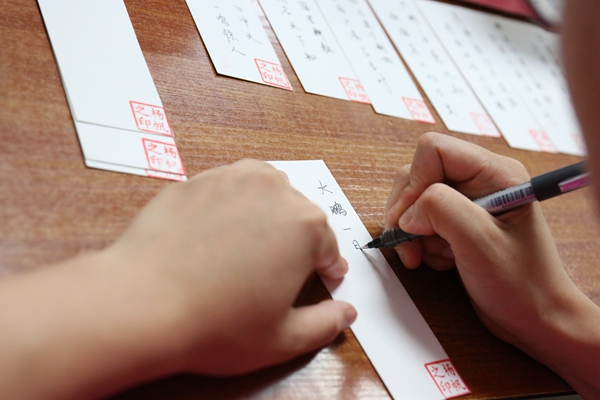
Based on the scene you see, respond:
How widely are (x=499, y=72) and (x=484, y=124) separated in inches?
10.8

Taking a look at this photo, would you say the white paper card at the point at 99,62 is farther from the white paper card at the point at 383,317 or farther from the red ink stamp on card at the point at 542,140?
the red ink stamp on card at the point at 542,140

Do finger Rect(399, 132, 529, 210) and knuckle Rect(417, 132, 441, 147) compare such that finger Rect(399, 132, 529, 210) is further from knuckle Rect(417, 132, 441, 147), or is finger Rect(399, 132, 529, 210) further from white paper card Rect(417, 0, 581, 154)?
white paper card Rect(417, 0, 581, 154)

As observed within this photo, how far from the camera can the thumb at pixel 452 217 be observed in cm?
53

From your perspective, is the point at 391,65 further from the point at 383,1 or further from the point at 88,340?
the point at 88,340

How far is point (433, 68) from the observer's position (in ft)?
3.29

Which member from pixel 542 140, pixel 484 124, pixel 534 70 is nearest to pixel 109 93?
pixel 484 124

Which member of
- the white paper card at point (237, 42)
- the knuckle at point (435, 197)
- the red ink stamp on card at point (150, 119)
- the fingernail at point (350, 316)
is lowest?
the fingernail at point (350, 316)

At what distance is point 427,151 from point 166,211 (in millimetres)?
335

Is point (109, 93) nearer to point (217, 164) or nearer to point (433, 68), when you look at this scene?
point (217, 164)

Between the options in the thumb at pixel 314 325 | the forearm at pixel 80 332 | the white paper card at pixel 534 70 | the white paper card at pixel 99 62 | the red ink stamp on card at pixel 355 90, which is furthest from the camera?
the white paper card at pixel 534 70

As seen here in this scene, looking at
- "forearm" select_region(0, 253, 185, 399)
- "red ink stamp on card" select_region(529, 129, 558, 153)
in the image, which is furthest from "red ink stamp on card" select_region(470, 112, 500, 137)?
"forearm" select_region(0, 253, 185, 399)

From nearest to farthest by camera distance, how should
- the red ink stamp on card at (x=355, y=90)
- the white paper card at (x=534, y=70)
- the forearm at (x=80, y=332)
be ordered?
the forearm at (x=80, y=332) < the red ink stamp on card at (x=355, y=90) < the white paper card at (x=534, y=70)

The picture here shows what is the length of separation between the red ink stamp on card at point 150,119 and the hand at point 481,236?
0.97 feet

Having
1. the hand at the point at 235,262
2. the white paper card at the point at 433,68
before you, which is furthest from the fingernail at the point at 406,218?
the white paper card at the point at 433,68
